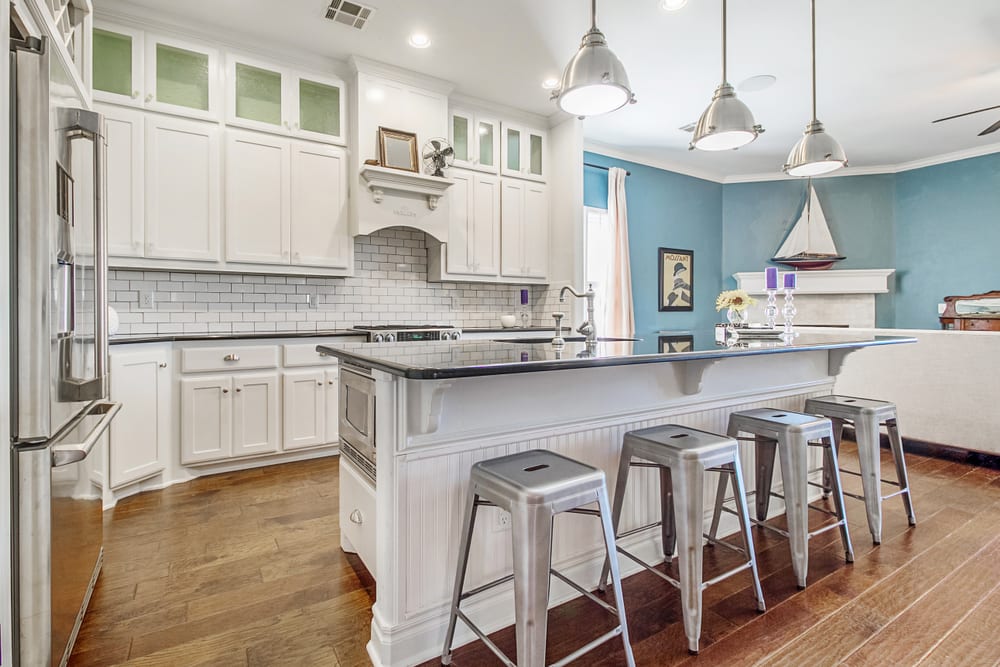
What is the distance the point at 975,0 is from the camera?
3076 mm

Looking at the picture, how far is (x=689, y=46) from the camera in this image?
11.9 feet

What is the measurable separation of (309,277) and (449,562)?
2.99 m

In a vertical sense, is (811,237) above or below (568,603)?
above

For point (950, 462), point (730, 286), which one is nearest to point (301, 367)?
point (950, 462)

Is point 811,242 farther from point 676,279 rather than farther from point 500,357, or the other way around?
point 500,357

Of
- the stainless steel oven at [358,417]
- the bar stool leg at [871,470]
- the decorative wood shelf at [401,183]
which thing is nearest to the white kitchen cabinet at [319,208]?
the decorative wood shelf at [401,183]

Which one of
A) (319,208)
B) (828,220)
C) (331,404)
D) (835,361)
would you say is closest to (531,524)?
(835,361)

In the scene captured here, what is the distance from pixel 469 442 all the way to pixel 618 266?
14.6 feet

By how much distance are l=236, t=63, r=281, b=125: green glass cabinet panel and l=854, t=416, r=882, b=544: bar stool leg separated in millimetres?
4066

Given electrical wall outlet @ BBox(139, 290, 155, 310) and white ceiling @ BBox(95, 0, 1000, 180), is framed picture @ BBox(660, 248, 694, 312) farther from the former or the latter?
electrical wall outlet @ BBox(139, 290, 155, 310)

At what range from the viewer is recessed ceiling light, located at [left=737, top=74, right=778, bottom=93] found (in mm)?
4098

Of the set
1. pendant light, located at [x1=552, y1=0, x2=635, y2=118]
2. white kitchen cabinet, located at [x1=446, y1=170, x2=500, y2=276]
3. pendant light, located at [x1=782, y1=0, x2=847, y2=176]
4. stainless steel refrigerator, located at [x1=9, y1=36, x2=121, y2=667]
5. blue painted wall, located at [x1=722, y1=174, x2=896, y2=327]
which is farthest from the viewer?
blue painted wall, located at [x1=722, y1=174, x2=896, y2=327]

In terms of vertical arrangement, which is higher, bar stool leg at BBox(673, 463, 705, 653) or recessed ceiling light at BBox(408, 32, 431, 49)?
recessed ceiling light at BBox(408, 32, 431, 49)

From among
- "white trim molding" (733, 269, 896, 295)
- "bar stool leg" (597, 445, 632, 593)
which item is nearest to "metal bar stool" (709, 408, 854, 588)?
"bar stool leg" (597, 445, 632, 593)
